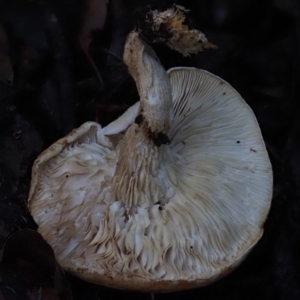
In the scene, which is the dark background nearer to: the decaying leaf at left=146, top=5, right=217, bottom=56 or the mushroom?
the mushroom

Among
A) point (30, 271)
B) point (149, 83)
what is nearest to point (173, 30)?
point (149, 83)

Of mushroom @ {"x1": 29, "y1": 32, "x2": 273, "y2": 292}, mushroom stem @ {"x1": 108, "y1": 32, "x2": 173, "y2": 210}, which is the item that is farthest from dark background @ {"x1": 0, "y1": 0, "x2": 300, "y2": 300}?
mushroom stem @ {"x1": 108, "y1": 32, "x2": 173, "y2": 210}

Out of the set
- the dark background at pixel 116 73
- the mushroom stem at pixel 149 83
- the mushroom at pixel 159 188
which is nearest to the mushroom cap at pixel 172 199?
the mushroom at pixel 159 188

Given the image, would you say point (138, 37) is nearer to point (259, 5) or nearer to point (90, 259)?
point (90, 259)

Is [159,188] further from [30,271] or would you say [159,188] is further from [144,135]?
[30,271]

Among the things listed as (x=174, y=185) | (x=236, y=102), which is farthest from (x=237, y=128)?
(x=174, y=185)

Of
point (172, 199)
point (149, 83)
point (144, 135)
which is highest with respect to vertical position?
point (149, 83)
